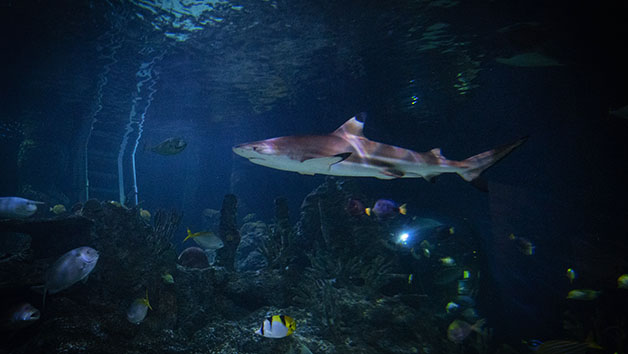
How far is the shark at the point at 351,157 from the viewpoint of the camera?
302 centimetres

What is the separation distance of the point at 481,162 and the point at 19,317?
7.49m

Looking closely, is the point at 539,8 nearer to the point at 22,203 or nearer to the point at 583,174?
the point at 583,174

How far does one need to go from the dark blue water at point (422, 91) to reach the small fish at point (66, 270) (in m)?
8.53

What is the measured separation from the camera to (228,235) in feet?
28.1

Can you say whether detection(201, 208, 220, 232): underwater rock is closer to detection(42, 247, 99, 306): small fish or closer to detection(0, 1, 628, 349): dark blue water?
detection(0, 1, 628, 349): dark blue water

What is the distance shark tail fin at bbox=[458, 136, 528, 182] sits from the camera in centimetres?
370

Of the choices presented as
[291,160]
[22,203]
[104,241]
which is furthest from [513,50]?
[22,203]

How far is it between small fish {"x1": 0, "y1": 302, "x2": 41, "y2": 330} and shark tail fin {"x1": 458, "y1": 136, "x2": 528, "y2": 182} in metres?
7.10

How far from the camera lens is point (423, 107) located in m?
17.7

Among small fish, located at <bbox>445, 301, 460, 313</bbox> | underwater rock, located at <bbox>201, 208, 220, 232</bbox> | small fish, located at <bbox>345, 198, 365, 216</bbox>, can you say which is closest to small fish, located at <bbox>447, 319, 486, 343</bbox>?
small fish, located at <bbox>445, 301, 460, 313</bbox>

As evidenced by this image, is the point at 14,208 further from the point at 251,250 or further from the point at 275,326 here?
the point at 251,250

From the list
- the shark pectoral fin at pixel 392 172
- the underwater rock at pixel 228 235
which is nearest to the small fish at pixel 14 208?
the underwater rock at pixel 228 235

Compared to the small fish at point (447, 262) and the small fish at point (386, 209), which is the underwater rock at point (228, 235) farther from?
the small fish at point (447, 262)

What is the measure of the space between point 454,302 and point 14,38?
23.3 m
